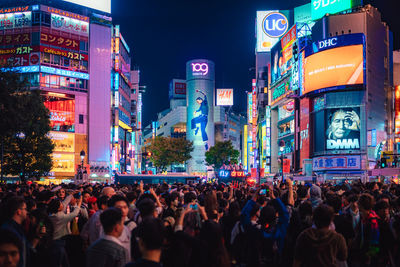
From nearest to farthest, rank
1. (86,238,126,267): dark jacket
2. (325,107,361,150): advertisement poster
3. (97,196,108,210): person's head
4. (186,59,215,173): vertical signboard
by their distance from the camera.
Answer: (86,238,126,267): dark jacket → (97,196,108,210): person's head → (325,107,361,150): advertisement poster → (186,59,215,173): vertical signboard

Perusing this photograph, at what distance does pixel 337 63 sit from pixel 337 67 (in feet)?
1.75

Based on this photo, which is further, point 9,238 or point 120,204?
point 120,204

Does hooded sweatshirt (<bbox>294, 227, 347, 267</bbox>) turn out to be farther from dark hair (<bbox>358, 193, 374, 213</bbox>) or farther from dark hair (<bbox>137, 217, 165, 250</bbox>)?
dark hair (<bbox>358, 193, 374, 213</bbox>)

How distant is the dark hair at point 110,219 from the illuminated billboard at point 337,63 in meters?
58.8

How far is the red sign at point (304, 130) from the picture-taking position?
6634 cm

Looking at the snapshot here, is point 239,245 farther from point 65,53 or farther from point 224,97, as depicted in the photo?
point 224,97

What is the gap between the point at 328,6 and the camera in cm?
6662

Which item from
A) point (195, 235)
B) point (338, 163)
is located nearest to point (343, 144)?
point (338, 163)

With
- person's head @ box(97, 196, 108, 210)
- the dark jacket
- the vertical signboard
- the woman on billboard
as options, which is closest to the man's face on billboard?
person's head @ box(97, 196, 108, 210)

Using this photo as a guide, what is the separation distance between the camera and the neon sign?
140m

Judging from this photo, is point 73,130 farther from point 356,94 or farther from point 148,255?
point 148,255

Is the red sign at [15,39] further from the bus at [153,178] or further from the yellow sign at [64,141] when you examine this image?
the bus at [153,178]

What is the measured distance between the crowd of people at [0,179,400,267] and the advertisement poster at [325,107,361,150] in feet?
172

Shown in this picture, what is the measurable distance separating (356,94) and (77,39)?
41.7 m
